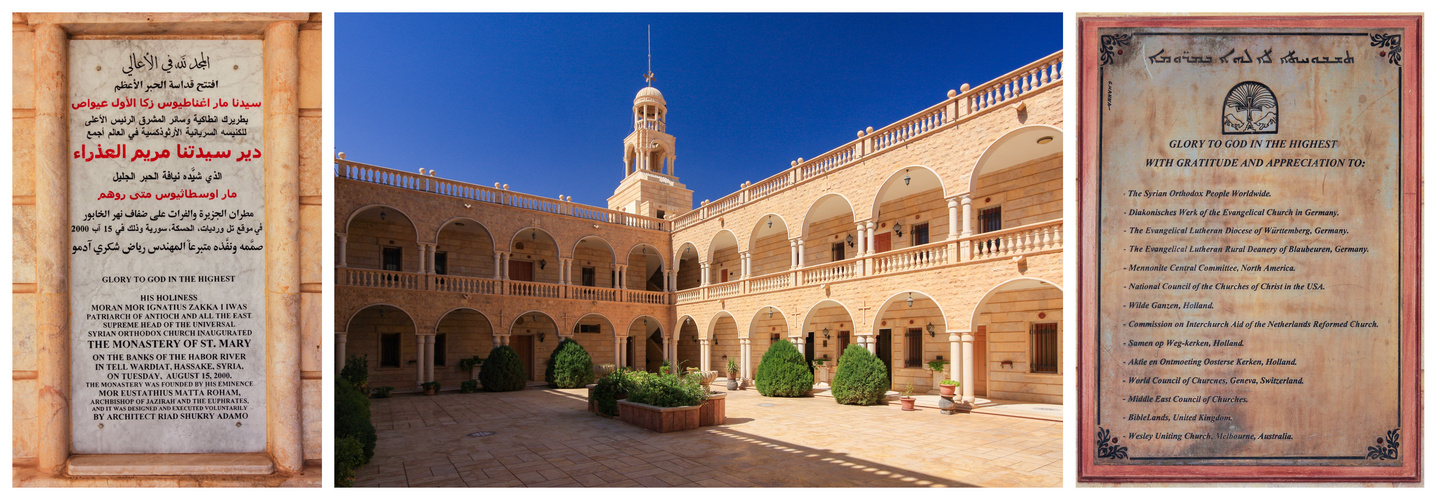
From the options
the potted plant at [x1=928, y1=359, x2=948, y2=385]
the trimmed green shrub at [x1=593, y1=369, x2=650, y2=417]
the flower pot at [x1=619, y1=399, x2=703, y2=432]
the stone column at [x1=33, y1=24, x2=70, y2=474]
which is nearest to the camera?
the stone column at [x1=33, y1=24, x2=70, y2=474]

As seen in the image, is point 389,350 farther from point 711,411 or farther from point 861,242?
point 861,242

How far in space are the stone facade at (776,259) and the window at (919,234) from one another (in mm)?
58

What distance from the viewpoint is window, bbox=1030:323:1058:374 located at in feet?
47.3

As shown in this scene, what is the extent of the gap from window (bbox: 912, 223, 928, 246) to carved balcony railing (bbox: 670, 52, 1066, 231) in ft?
8.67

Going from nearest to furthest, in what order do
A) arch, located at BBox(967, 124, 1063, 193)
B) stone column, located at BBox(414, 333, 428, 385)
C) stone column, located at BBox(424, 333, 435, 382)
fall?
arch, located at BBox(967, 124, 1063, 193) < stone column, located at BBox(414, 333, 428, 385) < stone column, located at BBox(424, 333, 435, 382)

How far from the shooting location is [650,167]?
2875 centimetres

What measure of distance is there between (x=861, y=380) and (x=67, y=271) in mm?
13017

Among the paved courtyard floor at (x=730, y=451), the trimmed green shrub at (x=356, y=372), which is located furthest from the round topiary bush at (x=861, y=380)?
the trimmed green shrub at (x=356, y=372)

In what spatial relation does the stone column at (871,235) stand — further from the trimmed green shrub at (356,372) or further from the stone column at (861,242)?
the trimmed green shrub at (356,372)

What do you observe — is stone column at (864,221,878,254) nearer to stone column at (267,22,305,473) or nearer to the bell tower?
the bell tower

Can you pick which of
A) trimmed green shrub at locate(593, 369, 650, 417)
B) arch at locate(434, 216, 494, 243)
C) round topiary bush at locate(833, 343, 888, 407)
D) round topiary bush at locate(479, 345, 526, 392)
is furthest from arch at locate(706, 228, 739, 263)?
trimmed green shrub at locate(593, 369, 650, 417)

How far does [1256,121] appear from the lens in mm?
4531

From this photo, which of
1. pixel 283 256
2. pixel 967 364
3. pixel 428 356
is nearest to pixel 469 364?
pixel 428 356

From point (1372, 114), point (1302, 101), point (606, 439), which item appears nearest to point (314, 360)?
point (606, 439)
